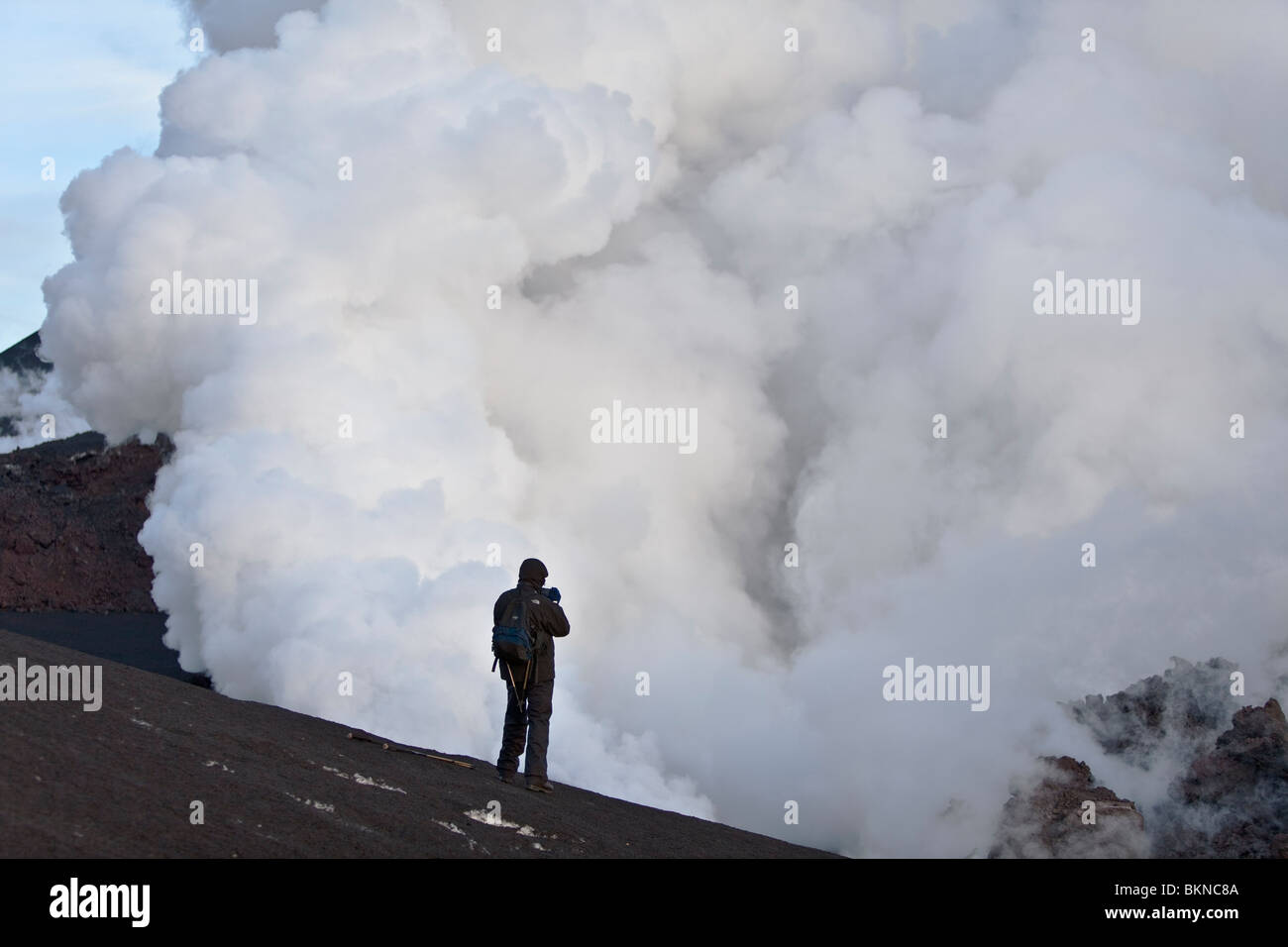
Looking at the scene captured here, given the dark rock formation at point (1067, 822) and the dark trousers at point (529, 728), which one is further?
the dark rock formation at point (1067, 822)

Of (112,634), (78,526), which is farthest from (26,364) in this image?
(112,634)

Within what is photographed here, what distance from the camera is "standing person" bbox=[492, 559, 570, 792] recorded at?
47.4 feet

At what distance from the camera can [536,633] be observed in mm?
14492

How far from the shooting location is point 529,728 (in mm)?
14930

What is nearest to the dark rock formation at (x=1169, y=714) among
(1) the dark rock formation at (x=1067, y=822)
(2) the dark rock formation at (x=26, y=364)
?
(1) the dark rock formation at (x=1067, y=822)

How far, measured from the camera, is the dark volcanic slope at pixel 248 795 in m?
10.0

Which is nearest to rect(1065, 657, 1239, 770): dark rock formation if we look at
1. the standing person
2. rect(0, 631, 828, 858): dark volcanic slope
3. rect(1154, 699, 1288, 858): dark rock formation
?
rect(1154, 699, 1288, 858): dark rock formation

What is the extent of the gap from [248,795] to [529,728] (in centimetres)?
397

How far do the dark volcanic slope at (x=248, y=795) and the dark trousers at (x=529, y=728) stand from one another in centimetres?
29

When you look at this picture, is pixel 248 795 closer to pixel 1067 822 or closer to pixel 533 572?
pixel 533 572

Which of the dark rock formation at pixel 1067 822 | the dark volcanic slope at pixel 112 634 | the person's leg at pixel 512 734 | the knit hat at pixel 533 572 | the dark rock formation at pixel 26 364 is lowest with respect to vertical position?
the dark rock formation at pixel 1067 822

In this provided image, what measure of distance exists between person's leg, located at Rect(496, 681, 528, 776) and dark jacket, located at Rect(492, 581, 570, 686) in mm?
264

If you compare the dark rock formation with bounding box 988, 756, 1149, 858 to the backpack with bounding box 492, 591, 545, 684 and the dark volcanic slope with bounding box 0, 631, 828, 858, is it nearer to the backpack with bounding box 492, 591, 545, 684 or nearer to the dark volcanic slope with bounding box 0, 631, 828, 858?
the dark volcanic slope with bounding box 0, 631, 828, 858

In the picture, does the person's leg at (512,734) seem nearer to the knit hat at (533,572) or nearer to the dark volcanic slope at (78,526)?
the knit hat at (533,572)
